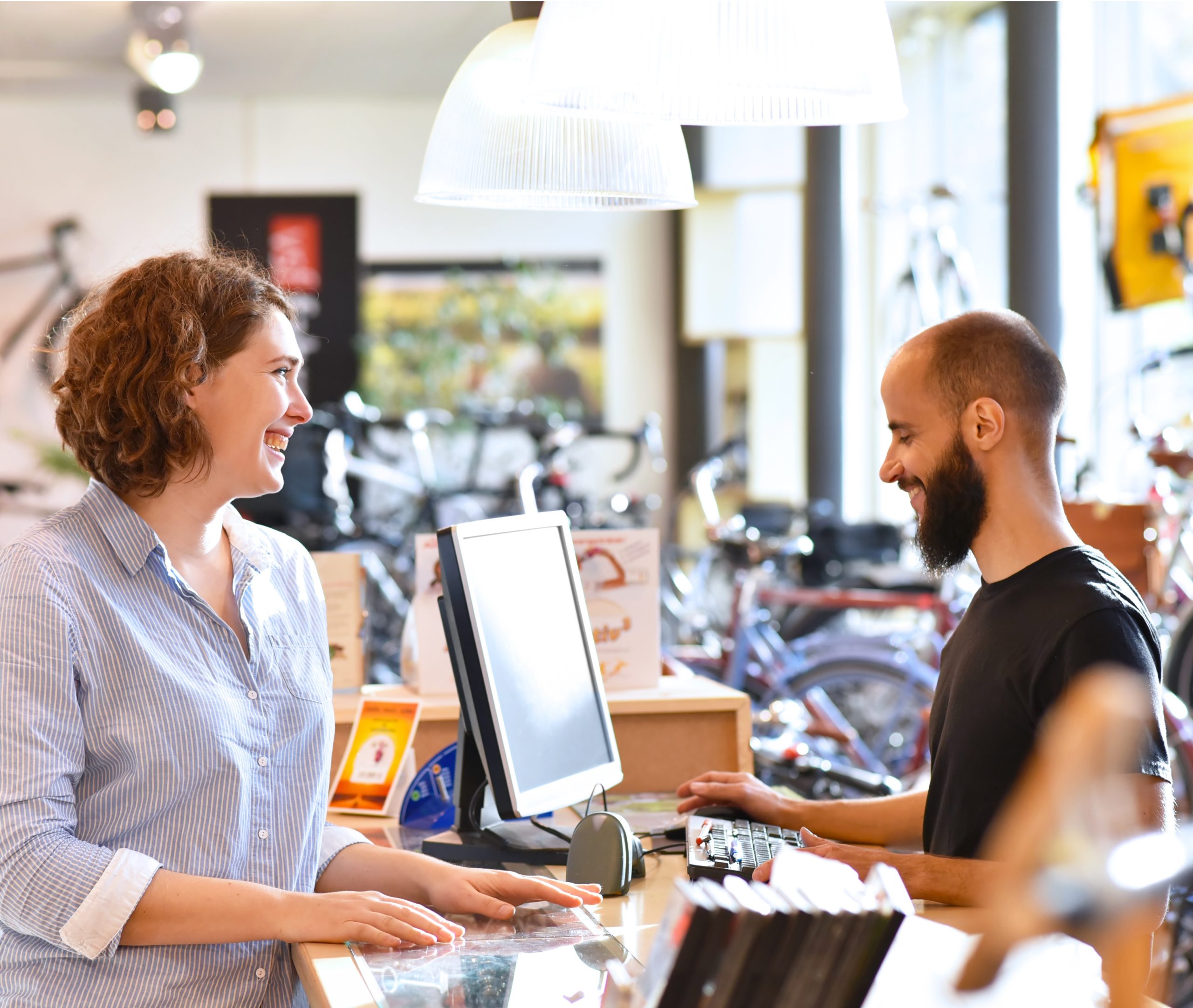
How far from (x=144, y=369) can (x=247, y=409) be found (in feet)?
0.41

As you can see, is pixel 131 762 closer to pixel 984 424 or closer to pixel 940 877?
pixel 940 877

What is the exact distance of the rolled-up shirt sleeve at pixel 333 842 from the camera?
1596 mm

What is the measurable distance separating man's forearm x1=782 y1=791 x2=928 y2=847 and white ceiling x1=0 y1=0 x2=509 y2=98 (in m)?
4.52

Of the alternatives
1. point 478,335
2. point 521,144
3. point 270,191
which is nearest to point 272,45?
point 270,191

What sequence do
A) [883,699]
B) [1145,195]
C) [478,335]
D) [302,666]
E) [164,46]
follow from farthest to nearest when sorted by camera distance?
[478,335] < [164,46] < [883,699] < [1145,195] < [302,666]

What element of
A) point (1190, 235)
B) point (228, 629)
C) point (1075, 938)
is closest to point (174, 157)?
point (1190, 235)

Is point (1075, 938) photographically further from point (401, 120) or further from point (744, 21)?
point (401, 120)

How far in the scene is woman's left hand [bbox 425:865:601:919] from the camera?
148 cm

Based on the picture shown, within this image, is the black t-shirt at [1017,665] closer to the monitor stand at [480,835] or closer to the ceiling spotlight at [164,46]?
the monitor stand at [480,835]

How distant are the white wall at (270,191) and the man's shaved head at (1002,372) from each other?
6664mm

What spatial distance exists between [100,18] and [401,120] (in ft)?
7.19

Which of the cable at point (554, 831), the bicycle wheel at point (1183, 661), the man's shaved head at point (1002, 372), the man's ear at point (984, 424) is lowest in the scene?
the bicycle wheel at point (1183, 661)

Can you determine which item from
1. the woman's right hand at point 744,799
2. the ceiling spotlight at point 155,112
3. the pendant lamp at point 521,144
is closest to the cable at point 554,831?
the woman's right hand at point 744,799

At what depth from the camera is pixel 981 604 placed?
1.72 metres
